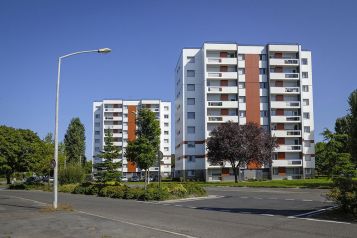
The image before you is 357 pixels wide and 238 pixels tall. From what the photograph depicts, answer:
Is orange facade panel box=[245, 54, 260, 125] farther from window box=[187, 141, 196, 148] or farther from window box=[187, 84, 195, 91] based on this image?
window box=[187, 141, 196, 148]

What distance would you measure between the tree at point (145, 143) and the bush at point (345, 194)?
892 inches

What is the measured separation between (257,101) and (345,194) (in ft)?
205

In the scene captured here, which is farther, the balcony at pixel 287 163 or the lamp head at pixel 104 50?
the balcony at pixel 287 163

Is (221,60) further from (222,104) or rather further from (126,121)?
(126,121)

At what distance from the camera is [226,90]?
77750mm

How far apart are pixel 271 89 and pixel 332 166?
20.8 metres

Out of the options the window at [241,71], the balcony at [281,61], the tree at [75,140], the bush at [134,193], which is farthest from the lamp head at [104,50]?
the tree at [75,140]

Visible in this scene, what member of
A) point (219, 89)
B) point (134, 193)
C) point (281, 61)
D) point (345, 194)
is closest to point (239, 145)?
point (219, 89)

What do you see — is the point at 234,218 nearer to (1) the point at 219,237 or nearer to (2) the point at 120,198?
(1) the point at 219,237

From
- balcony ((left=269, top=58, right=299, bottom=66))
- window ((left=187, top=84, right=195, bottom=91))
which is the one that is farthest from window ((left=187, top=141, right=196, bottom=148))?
balcony ((left=269, top=58, right=299, bottom=66))

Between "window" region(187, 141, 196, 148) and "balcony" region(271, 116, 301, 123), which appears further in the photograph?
"window" region(187, 141, 196, 148)

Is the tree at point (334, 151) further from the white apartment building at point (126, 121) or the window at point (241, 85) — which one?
the white apartment building at point (126, 121)

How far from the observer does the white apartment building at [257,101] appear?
7694cm

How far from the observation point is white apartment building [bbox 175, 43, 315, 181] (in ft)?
252
